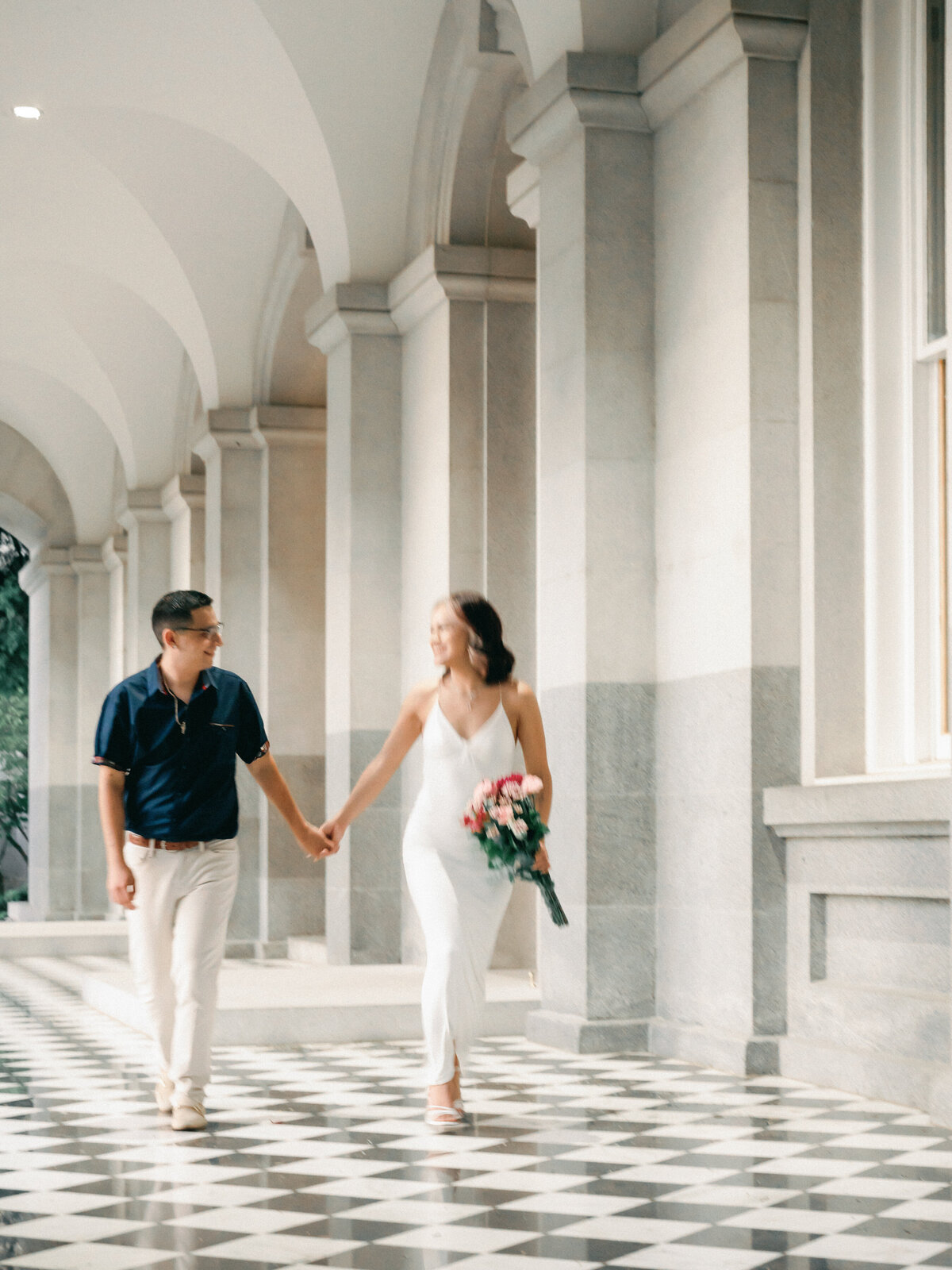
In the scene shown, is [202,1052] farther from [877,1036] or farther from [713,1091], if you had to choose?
[877,1036]

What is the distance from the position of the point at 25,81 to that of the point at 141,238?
2885mm

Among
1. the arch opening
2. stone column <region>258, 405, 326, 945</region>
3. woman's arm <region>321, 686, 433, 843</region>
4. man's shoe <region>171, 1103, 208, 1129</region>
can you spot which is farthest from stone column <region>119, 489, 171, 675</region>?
man's shoe <region>171, 1103, 208, 1129</region>

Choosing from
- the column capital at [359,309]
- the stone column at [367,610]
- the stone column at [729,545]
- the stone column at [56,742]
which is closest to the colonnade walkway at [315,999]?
the stone column at [367,610]

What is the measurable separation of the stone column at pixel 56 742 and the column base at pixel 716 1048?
1953cm

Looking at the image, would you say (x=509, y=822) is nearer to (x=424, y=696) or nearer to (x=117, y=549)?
(x=424, y=696)

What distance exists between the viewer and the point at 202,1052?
22.0 feet

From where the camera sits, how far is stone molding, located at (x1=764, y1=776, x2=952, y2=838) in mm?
6910

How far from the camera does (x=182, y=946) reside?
22.0 feet

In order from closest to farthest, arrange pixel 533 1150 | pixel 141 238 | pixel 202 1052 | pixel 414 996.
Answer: pixel 533 1150
pixel 202 1052
pixel 414 996
pixel 141 238

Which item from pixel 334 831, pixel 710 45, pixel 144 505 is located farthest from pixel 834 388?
pixel 144 505

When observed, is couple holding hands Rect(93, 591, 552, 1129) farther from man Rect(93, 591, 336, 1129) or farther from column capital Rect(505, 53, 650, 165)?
column capital Rect(505, 53, 650, 165)

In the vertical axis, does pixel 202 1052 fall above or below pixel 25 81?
below

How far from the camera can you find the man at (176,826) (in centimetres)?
671

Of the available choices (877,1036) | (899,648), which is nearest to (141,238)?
(899,648)
